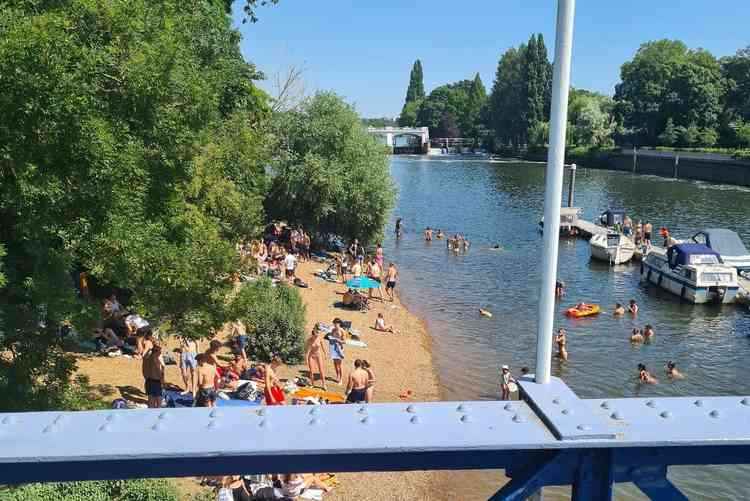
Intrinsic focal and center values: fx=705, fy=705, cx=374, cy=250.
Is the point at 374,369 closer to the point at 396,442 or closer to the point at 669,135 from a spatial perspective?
the point at 396,442

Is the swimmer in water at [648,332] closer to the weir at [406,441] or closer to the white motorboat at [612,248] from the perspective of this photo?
the white motorboat at [612,248]

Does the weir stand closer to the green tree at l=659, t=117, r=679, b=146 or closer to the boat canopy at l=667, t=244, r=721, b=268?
the boat canopy at l=667, t=244, r=721, b=268

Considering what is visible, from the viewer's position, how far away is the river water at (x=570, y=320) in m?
19.3

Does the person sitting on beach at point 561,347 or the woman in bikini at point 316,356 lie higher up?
the woman in bikini at point 316,356

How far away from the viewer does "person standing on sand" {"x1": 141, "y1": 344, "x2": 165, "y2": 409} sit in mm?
12659

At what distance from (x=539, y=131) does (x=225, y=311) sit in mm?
116394

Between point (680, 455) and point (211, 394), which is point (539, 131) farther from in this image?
point (680, 455)

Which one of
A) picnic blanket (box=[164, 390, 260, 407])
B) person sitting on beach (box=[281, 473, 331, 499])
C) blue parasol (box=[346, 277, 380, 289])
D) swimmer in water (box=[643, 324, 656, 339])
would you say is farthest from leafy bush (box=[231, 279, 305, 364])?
swimmer in water (box=[643, 324, 656, 339])

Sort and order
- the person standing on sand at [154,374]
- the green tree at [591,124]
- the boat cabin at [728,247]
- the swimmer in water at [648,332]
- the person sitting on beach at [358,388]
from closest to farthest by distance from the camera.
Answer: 1. the person standing on sand at [154,374]
2. the person sitting on beach at [358,388]
3. the swimmer in water at [648,332]
4. the boat cabin at [728,247]
5. the green tree at [591,124]

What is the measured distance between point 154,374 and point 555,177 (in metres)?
11.3

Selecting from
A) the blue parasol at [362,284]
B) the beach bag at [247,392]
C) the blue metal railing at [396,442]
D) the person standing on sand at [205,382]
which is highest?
the blue metal railing at [396,442]

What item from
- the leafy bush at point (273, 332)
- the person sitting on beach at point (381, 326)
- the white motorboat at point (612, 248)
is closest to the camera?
the leafy bush at point (273, 332)

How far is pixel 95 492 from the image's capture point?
803cm

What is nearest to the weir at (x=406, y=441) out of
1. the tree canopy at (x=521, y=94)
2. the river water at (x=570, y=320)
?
the river water at (x=570, y=320)
